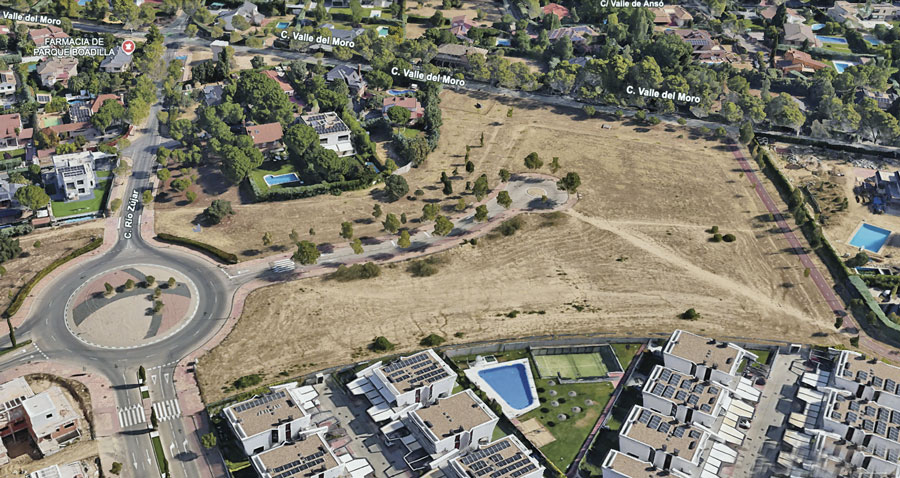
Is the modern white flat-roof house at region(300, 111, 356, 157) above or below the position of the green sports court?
above

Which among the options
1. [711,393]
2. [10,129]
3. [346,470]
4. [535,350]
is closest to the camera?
[346,470]

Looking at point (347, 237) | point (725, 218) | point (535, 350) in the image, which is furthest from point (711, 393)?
point (347, 237)

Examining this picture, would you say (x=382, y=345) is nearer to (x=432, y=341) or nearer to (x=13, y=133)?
(x=432, y=341)

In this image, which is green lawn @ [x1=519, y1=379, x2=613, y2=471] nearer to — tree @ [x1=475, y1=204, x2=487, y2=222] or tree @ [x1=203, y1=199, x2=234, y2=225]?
tree @ [x1=475, y1=204, x2=487, y2=222]

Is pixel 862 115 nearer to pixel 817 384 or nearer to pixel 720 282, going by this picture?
pixel 720 282

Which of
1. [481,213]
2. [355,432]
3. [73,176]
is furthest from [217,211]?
[355,432]

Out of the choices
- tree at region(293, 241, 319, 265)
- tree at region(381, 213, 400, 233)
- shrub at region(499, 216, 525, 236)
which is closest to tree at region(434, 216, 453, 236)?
tree at region(381, 213, 400, 233)

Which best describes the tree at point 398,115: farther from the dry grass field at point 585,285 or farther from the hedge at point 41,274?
the hedge at point 41,274

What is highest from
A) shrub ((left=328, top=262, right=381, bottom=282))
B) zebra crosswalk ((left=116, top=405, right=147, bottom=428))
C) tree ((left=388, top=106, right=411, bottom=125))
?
tree ((left=388, top=106, right=411, bottom=125))
